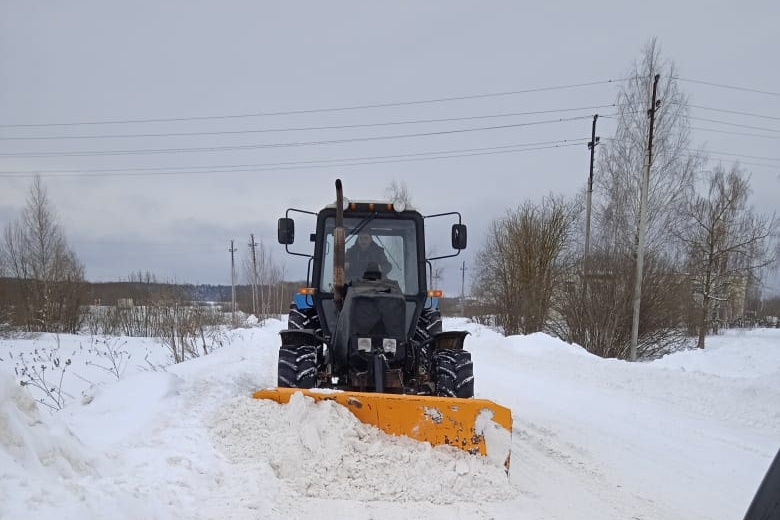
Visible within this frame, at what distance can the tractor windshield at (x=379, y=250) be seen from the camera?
5398 mm

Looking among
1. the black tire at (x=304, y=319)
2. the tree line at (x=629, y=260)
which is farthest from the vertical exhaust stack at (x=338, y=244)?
the tree line at (x=629, y=260)

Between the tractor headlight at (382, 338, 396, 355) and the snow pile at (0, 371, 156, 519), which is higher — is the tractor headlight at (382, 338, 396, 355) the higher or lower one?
the higher one

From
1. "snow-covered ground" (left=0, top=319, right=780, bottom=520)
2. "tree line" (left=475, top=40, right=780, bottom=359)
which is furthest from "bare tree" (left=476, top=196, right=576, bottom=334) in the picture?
"snow-covered ground" (left=0, top=319, right=780, bottom=520)

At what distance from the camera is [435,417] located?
3387mm

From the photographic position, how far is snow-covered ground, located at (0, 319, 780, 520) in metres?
2.34

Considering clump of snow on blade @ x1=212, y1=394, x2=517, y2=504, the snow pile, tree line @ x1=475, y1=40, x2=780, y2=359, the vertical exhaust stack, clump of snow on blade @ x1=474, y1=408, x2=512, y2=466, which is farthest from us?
tree line @ x1=475, y1=40, x2=780, y2=359

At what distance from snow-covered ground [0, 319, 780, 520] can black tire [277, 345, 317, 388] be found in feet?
2.16

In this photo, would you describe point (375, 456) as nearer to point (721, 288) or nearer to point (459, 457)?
point (459, 457)

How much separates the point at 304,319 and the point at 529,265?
1590 centimetres

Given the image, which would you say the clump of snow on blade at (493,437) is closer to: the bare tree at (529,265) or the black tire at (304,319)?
the black tire at (304,319)

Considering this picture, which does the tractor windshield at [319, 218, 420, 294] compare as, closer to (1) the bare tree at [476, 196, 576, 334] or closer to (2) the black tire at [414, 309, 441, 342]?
(2) the black tire at [414, 309, 441, 342]

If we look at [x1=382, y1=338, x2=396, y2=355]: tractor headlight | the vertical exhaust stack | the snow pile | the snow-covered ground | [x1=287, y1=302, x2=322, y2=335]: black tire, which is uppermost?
the vertical exhaust stack

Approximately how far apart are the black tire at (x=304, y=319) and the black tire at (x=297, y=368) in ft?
2.75

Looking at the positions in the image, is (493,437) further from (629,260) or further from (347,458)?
(629,260)
